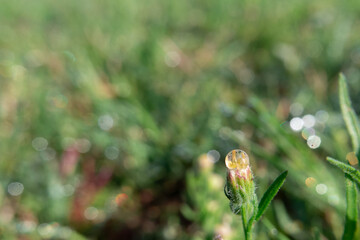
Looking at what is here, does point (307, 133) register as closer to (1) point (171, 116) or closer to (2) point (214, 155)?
(2) point (214, 155)

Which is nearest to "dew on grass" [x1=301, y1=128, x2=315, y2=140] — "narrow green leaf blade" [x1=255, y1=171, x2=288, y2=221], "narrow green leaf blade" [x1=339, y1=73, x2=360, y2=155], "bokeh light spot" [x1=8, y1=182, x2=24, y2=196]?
"narrow green leaf blade" [x1=339, y1=73, x2=360, y2=155]

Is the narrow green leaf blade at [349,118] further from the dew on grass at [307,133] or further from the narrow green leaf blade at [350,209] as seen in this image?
the dew on grass at [307,133]

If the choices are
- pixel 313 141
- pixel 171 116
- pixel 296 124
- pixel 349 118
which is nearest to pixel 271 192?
pixel 349 118

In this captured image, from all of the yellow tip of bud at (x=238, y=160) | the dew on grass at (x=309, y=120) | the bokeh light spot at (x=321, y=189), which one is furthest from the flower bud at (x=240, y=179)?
the dew on grass at (x=309, y=120)

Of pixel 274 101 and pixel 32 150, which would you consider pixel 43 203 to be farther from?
pixel 274 101

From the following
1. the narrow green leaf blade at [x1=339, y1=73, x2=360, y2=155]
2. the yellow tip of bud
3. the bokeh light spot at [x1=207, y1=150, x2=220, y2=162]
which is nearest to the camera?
the yellow tip of bud

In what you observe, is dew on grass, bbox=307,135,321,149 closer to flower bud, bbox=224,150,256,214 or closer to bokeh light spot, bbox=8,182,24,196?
flower bud, bbox=224,150,256,214
